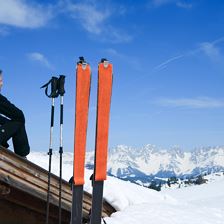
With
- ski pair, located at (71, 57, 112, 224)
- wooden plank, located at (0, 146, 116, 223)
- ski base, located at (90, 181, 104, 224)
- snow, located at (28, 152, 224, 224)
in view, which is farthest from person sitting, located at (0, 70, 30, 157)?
snow, located at (28, 152, 224, 224)

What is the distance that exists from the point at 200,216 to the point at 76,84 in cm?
608

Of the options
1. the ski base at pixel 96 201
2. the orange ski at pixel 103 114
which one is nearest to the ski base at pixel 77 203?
the ski base at pixel 96 201

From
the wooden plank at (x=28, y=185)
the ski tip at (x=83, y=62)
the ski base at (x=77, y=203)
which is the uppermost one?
the ski tip at (x=83, y=62)

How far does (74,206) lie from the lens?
9.01 meters

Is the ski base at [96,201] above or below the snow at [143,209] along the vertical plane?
below

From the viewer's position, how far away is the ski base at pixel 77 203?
887cm

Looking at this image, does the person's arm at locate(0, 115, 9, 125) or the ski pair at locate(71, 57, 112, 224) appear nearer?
the ski pair at locate(71, 57, 112, 224)

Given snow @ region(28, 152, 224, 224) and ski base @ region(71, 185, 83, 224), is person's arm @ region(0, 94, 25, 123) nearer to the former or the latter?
ski base @ region(71, 185, 83, 224)

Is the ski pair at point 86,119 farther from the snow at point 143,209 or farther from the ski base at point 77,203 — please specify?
the snow at point 143,209

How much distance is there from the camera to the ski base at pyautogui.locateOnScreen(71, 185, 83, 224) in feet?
29.1

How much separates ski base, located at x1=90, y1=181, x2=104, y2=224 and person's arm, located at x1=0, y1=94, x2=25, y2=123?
6.86 feet

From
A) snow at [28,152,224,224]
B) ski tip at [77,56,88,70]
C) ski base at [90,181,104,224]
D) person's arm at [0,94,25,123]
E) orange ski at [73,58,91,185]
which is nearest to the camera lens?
orange ski at [73,58,91,185]

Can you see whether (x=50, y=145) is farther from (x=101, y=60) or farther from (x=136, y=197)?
(x=136, y=197)

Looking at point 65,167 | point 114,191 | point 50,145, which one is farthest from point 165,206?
point 50,145
